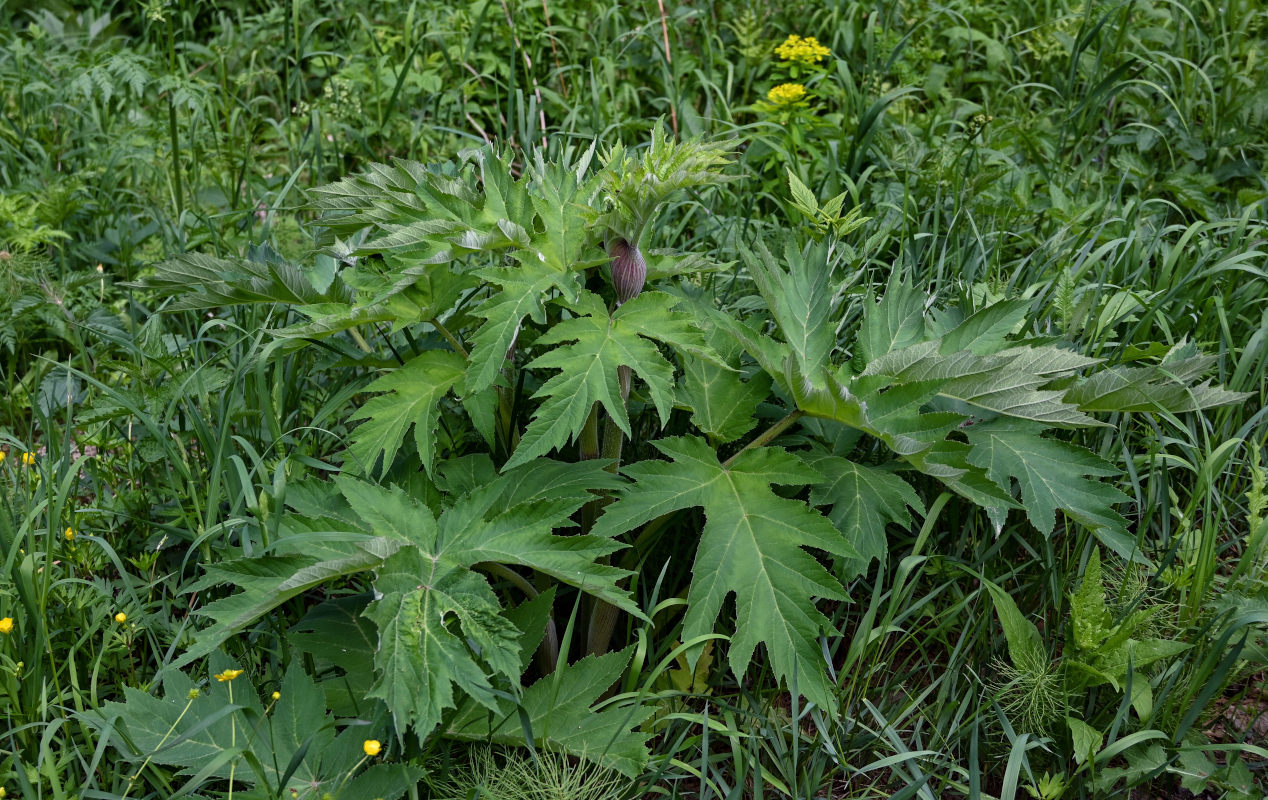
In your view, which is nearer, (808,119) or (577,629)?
(577,629)

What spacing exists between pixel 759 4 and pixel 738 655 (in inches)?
139

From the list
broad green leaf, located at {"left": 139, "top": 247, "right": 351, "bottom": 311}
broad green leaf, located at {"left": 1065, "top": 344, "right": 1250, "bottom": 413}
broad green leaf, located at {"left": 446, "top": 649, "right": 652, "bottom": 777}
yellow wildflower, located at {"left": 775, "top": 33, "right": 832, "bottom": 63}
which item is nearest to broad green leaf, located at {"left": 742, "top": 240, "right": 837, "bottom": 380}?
broad green leaf, located at {"left": 1065, "top": 344, "right": 1250, "bottom": 413}

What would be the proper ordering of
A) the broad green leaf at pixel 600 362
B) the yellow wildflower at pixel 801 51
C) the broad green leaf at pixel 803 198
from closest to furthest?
the broad green leaf at pixel 600 362 < the broad green leaf at pixel 803 198 < the yellow wildflower at pixel 801 51

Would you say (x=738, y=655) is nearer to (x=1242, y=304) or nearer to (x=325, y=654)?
(x=325, y=654)

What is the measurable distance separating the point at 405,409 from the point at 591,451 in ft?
1.29

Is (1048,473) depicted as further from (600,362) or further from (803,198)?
(600,362)

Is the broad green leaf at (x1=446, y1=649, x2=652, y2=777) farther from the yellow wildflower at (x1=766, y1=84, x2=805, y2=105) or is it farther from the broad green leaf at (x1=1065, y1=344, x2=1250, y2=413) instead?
the yellow wildflower at (x1=766, y1=84, x2=805, y2=105)

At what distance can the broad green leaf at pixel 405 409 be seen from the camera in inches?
73.2

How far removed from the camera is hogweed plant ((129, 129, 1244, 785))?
68.1 inches

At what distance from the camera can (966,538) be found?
2.36m

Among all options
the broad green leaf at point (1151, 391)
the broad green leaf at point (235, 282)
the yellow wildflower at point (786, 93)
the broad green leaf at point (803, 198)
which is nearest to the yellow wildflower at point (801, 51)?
the yellow wildflower at point (786, 93)

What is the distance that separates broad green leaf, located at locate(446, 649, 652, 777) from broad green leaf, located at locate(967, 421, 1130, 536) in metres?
0.85

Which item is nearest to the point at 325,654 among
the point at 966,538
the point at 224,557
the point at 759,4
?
the point at 224,557

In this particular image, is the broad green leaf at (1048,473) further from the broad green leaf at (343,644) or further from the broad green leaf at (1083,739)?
the broad green leaf at (343,644)
